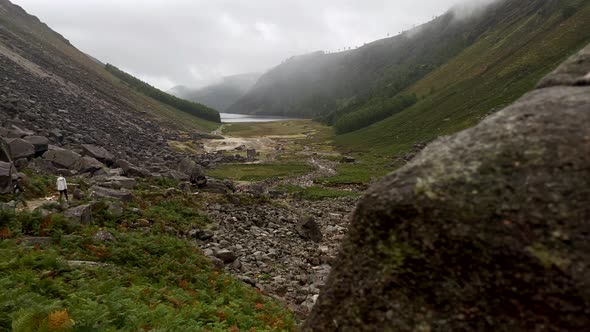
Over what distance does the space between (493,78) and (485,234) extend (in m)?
139

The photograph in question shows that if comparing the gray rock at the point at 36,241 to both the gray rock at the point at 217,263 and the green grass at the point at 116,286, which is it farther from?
the gray rock at the point at 217,263

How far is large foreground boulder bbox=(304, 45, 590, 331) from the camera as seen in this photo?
162 inches

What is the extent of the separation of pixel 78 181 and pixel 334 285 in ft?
92.5

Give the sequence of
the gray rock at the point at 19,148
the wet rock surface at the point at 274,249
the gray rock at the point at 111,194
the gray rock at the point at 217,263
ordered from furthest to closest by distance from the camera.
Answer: the gray rock at the point at 19,148 → the gray rock at the point at 111,194 → the gray rock at the point at 217,263 → the wet rock surface at the point at 274,249

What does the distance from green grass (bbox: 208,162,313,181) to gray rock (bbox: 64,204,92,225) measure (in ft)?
137

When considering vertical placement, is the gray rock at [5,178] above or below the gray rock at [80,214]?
above

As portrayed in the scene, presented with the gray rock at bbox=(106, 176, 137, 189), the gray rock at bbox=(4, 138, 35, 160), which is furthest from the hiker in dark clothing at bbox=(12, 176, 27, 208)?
the gray rock at bbox=(4, 138, 35, 160)

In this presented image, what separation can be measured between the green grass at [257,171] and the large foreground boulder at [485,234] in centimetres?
5632

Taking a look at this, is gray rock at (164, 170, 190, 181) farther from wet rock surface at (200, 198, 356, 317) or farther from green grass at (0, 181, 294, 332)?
green grass at (0, 181, 294, 332)

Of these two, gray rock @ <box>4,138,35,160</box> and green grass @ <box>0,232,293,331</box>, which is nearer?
green grass @ <box>0,232,293,331</box>

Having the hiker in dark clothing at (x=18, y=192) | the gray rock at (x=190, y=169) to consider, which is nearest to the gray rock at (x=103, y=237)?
the hiker in dark clothing at (x=18, y=192)

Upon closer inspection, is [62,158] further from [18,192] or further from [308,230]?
[308,230]

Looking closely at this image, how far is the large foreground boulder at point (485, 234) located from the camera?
162 inches

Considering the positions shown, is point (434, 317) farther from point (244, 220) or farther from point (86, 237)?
point (244, 220)
